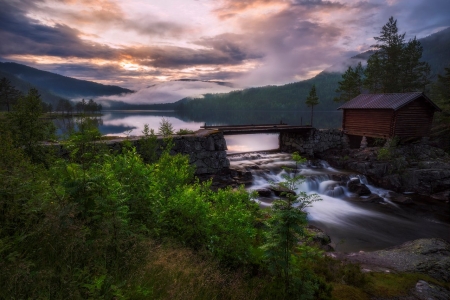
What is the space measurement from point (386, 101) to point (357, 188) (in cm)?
1429

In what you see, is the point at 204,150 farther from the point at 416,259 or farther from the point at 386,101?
the point at 386,101

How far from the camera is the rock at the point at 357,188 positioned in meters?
21.1

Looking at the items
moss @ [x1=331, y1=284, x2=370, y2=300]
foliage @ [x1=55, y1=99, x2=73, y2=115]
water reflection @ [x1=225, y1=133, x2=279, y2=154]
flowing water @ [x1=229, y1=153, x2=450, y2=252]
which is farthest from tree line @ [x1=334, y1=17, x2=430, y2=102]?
foliage @ [x1=55, y1=99, x2=73, y2=115]

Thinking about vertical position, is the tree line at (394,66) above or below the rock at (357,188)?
above

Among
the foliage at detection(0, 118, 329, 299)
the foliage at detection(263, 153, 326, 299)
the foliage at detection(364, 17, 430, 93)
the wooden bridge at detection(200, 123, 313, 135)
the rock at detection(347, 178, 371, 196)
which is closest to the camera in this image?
the foliage at detection(0, 118, 329, 299)

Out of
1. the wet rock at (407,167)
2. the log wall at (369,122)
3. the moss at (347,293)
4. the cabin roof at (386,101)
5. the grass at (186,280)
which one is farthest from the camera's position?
the log wall at (369,122)

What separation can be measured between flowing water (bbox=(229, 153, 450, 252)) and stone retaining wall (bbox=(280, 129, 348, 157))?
799 cm

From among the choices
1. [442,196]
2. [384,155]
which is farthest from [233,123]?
[442,196]

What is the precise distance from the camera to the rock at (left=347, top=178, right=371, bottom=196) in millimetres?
21125

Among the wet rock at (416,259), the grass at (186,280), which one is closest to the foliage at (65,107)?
the grass at (186,280)

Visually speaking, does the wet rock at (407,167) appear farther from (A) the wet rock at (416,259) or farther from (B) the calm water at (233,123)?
(A) the wet rock at (416,259)

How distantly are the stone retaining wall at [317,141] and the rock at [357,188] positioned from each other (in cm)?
1127

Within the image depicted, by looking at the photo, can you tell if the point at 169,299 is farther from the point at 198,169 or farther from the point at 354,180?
the point at 354,180

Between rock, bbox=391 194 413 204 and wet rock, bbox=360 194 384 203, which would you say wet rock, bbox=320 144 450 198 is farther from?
wet rock, bbox=360 194 384 203
